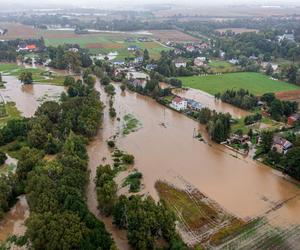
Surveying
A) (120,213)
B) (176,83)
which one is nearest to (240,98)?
(176,83)

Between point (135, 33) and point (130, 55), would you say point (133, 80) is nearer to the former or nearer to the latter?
point (130, 55)

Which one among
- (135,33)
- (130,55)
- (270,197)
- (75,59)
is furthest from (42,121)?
(135,33)

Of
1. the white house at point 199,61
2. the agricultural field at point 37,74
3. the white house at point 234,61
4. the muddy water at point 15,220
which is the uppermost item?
the muddy water at point 15,220

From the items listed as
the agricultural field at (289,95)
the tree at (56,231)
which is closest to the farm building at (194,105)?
the agricultural field at (289,95)

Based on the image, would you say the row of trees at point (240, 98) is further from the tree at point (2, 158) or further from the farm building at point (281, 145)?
the tree at point (2, 158)

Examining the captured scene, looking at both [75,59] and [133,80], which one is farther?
[75,59]

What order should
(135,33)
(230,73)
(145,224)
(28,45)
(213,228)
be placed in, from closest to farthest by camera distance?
(145,224) → (213,228) → (230,73) → (28,45) → (135,33)
